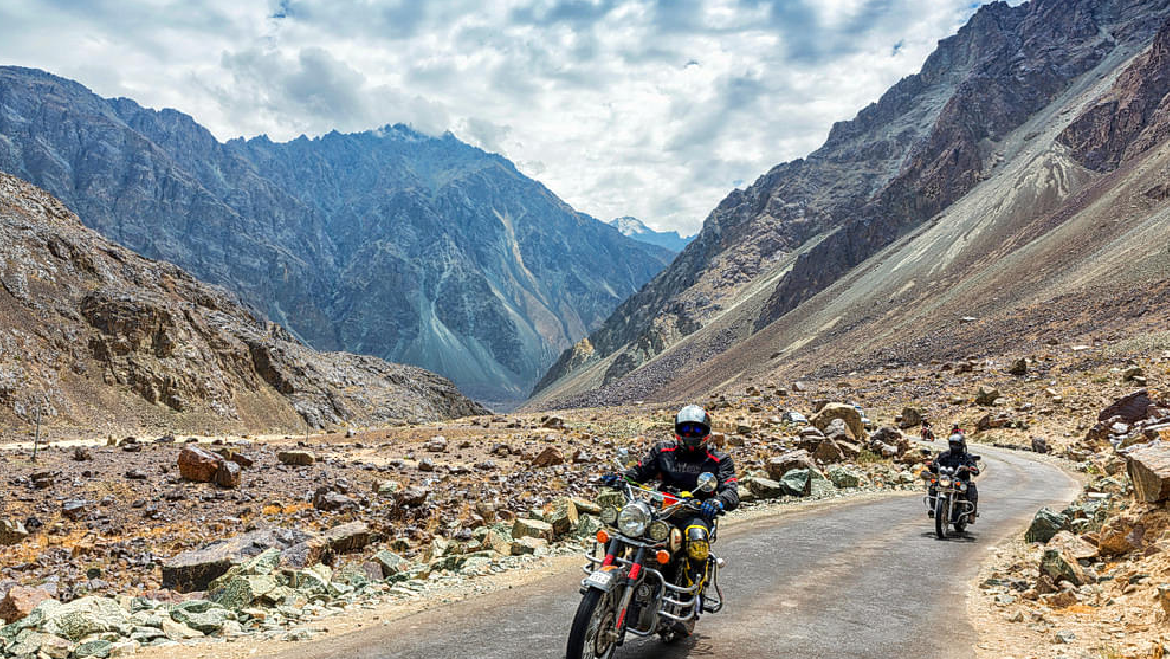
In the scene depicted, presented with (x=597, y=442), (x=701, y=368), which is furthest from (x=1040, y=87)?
(x=597, y=442)

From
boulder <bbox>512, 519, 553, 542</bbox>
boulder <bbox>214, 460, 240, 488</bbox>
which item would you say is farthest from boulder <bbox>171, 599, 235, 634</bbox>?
boulder <bbox>214, 460, 240, 488</bbox>

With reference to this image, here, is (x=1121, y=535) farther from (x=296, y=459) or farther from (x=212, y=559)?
(x=296, y=459)

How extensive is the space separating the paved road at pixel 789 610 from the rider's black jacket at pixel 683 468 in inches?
63.6

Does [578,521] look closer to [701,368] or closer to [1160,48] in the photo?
[701,368]

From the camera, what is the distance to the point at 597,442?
102 feet

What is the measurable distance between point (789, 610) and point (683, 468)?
8.88 ft

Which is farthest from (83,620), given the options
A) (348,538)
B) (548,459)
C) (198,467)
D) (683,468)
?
(548,459)

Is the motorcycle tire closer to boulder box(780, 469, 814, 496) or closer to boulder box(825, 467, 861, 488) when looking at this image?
boulder box(780, 469, 814, 496)

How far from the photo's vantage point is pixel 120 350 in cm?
5259

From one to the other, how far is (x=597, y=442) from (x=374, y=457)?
9.75m

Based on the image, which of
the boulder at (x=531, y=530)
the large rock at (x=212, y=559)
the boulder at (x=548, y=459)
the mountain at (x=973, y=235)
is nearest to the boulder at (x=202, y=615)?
the large rock at (x=212, y=559)

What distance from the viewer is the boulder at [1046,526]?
12.3 metres

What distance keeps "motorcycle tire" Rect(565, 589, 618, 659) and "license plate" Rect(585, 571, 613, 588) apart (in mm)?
Answer: 92

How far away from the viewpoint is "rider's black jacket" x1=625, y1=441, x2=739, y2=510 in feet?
23.8
